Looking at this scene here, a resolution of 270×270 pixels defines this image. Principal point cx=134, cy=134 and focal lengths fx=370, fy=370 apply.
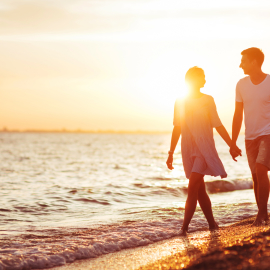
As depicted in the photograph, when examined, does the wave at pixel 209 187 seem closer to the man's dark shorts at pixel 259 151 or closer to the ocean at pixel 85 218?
the ocean at pixel 85 218

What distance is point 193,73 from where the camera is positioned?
4.91 m

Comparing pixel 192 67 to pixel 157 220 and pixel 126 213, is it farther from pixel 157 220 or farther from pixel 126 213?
pixel 126 213

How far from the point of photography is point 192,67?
4953mm

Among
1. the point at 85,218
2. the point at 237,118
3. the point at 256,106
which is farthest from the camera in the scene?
the point at 85,218

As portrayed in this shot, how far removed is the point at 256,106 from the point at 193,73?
92 centimetres

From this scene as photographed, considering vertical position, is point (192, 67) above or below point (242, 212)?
above

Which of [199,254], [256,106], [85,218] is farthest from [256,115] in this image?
[85,218]

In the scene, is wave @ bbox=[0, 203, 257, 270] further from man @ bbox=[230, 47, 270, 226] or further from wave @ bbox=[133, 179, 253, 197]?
wave @ bbox=[133, 179, 253, 197]

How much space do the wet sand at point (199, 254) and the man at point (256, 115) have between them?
724 mm

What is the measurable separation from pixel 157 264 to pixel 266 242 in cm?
107

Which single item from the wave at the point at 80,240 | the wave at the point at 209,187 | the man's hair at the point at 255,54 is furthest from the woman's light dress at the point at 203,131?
the wave at the point at 209,187

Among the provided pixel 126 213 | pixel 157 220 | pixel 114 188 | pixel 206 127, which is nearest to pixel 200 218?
pixel 157 220

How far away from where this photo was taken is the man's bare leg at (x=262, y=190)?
192 inches

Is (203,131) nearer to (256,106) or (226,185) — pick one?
(256,106)
